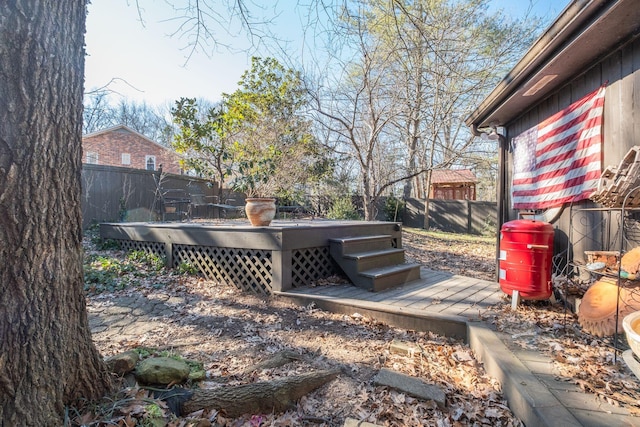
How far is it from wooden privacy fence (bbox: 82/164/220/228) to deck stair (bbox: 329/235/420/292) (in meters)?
6.60

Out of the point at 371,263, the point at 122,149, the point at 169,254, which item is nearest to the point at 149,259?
the point at 169,254

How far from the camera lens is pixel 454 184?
57.9ft

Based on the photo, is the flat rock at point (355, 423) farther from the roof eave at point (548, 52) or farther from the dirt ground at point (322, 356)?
the roof eave at point (548, 52)

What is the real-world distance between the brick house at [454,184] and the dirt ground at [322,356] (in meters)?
14.7

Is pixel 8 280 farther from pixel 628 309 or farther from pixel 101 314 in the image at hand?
pixel 628 309

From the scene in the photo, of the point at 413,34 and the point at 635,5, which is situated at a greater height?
the point at 413,34

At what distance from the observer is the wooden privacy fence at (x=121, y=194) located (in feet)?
26.5

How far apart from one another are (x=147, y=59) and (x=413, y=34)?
17.9 ft

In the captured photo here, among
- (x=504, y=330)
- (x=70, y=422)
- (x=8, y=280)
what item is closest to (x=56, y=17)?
(x=8, y=280)

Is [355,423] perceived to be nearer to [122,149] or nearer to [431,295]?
[431,295]

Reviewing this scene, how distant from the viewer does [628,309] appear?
7.09ft

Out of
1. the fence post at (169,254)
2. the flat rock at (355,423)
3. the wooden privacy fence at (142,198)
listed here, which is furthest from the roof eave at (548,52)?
the wooden privacy fence at (142,198)

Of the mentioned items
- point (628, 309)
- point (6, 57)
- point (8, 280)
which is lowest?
point (628, 309)

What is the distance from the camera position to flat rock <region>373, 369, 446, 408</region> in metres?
1.97
